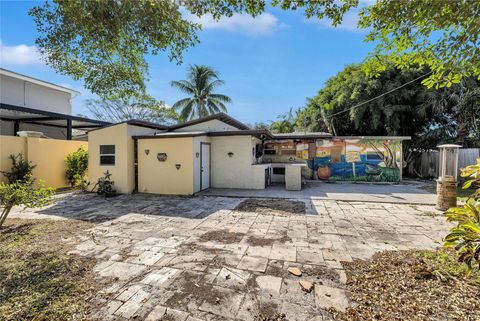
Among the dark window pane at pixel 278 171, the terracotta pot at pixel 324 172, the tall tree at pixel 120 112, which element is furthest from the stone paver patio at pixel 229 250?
the tall tree at pixel 120 112

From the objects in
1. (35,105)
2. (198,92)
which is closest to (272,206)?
(35,105)

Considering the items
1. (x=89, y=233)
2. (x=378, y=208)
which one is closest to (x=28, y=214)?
(x=89, y=233)

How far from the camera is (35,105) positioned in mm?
11750

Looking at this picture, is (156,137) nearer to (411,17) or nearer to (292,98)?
(411,17)

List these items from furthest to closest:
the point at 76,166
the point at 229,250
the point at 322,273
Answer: the point at 76,166, the point at 229,250, the point at 322,273

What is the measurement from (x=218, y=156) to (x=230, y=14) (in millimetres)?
6612

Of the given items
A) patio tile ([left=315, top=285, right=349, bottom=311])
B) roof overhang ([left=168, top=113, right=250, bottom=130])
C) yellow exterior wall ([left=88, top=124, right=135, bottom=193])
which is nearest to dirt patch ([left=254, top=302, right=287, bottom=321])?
patio tile ([left=315, top=285, right=349, bottom=311])

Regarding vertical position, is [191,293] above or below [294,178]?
below

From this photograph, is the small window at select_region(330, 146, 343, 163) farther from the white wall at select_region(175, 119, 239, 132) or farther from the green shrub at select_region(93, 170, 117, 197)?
the green shrub at select_region(93, 170, 117, 197)

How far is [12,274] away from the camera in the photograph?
2.92 m

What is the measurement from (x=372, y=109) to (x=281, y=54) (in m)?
8.13

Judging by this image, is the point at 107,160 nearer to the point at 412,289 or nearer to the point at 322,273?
the point at 322,273

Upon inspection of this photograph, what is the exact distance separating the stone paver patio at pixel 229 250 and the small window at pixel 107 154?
2300 mm

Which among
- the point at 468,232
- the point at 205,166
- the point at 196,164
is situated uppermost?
the point at 196,164
